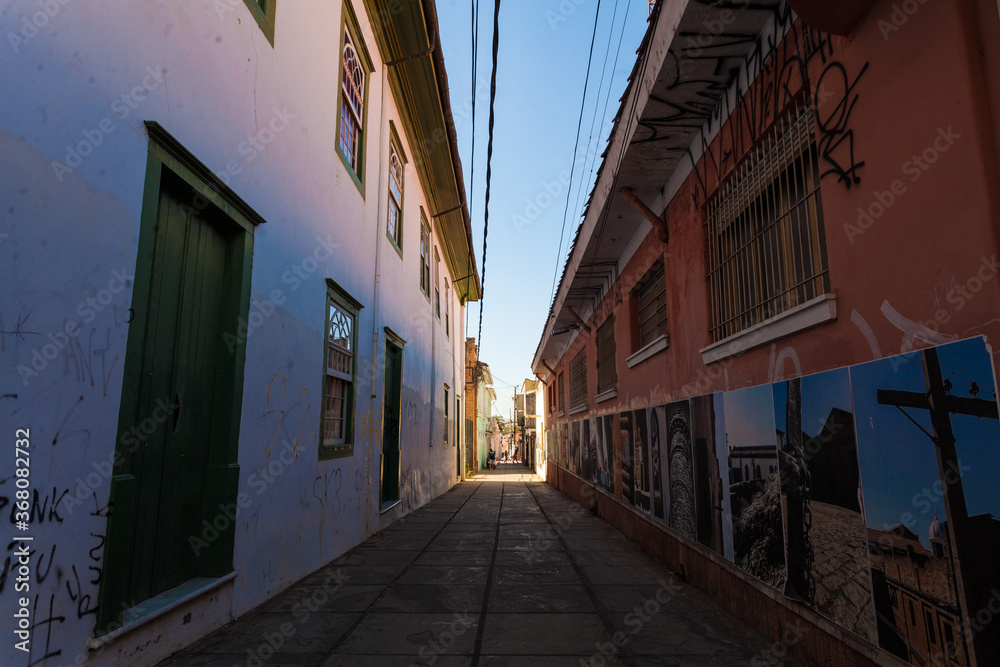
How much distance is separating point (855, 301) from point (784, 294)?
3.23 feet

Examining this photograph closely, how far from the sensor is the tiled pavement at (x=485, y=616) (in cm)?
352

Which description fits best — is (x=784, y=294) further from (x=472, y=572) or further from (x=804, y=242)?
(x=472, y=572)

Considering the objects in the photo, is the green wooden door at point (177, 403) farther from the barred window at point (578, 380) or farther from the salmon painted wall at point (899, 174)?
the barred window at point (578, 380)

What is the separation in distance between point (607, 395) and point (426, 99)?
6.36m

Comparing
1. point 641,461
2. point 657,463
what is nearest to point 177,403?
point 657,463

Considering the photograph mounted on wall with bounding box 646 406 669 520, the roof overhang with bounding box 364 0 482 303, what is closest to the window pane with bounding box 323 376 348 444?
the photograph mounted on wall with bounding box 646 406 669 520

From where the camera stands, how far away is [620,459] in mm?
8734

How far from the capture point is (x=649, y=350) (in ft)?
22.9

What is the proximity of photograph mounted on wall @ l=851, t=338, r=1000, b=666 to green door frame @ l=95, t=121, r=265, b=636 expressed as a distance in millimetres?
3785

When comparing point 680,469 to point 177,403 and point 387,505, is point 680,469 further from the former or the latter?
point 387,505

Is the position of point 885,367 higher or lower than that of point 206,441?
higher

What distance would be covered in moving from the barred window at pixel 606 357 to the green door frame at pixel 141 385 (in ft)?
21.0

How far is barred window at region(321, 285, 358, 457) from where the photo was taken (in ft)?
21.0

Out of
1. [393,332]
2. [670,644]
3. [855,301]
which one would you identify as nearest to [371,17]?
[393,332]
